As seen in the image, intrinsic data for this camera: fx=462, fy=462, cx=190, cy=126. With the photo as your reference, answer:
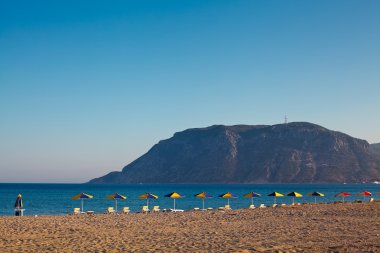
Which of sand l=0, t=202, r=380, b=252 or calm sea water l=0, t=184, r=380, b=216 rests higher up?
sand l=0, t=202, r=380, b=252

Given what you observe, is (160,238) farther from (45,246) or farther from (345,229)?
(345,229)

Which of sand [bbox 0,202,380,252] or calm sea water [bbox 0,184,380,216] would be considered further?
calm sea water [bbox 0,184,380,216]

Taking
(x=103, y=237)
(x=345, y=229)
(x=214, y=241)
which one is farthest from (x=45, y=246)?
(x=345, y=229)

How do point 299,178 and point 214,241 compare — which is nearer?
point 214,241

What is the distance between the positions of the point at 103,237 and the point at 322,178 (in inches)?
7412

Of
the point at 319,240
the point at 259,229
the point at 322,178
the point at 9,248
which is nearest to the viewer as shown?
the point at 9,248

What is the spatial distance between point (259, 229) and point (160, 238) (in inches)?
196

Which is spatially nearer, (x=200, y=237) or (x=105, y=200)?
(x=200, y=237)

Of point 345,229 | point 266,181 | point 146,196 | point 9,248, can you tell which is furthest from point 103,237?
point 266,181

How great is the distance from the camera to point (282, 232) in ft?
59.7

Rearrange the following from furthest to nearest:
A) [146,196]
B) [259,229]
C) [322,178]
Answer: [322,178] → [146,196] → [259,229]

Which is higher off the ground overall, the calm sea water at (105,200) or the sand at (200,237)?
the sand at (200,237)

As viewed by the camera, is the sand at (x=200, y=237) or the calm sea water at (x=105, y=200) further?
the calm sea water at (x=105, y=200)

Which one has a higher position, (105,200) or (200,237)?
(200,237)
